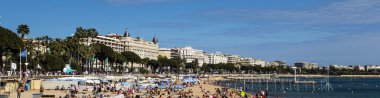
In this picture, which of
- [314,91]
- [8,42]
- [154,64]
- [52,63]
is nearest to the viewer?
[8,42]

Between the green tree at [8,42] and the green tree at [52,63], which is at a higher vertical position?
the green tree at [8,42]

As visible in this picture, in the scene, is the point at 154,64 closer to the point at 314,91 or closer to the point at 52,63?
the point at 52,63

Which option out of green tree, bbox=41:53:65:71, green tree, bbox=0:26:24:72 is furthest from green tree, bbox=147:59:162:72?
green tree, bbox=0:26:24:72

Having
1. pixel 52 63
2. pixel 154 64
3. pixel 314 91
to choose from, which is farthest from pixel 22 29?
pixel 154 64

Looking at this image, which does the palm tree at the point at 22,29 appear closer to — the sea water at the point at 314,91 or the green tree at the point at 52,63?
the green tree at the point at 52,63

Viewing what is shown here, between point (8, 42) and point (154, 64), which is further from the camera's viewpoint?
point (154, 64)

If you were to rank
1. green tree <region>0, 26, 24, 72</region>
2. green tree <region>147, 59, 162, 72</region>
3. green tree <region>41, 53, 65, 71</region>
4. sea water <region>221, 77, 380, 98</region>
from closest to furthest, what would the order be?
→ green tree <region>0, 26, 24, 72</region> < sea water <region>221, 77, 380, 98</region> < green tree <region>41, 53, 65, 71</region> < green tree <region>147, 59, 162, 72</region>

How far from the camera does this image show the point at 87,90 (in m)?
58.2

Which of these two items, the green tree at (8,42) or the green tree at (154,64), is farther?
the green tree at (154,64)

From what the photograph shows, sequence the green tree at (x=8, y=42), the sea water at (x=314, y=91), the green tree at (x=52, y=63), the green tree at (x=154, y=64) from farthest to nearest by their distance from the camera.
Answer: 1. the green tree at (x=154, y=64)
2. the green tree at (x=52, y=63)
3. the sea water at (x=314, y=91)
4. the green tree at (x=8, y=42)

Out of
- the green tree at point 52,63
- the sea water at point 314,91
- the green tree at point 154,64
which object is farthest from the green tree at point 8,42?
the green tree at point 154,64

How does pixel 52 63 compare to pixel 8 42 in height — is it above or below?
below

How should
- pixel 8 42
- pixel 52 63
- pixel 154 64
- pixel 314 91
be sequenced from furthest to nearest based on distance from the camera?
pixel 154 64 < pixel 52 63 < pixel 314 91 < pixel 8 42

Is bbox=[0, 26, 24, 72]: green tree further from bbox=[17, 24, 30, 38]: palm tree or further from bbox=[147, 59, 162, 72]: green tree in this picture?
bbox=[147, 59, 162, 72]: green tree
